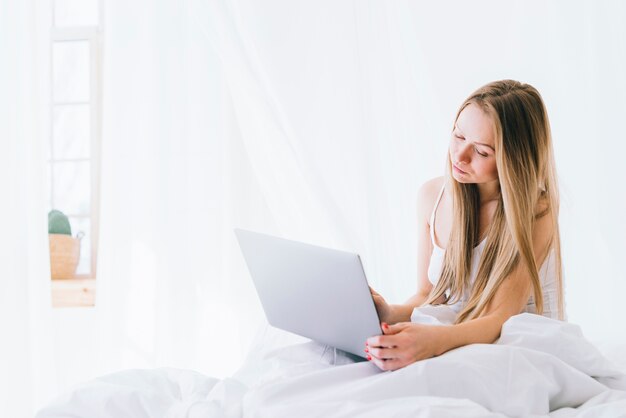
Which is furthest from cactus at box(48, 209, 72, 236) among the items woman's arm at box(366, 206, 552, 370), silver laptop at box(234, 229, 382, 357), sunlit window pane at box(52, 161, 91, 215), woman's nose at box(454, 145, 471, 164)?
woman's arm at box(366, 206, 552, 370)

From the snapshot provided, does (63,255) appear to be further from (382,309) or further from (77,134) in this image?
(382,309)

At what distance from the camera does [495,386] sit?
3.24ft

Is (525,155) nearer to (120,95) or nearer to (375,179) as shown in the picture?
(375,179)

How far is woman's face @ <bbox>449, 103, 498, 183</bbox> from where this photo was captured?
4.68 ft

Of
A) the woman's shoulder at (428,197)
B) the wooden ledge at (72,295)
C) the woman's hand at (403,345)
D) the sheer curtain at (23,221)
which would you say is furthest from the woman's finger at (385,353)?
the wooden ledge at (72,295)

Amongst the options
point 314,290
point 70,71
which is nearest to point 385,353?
point 314,290

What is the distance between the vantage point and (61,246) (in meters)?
2.60

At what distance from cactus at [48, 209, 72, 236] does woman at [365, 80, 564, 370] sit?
1.51 meters

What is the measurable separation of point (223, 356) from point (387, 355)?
1294 mm

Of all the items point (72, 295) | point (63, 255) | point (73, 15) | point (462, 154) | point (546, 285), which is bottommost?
point (72, 295)

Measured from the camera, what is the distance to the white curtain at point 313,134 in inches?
84.0

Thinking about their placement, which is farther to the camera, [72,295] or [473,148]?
[72,295]

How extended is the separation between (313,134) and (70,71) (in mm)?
1087

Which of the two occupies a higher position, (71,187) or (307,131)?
(307,131)
